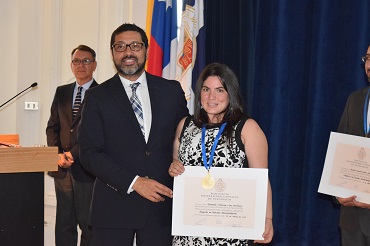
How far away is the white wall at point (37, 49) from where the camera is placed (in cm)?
546

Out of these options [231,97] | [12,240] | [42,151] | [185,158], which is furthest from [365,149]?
[12,240]

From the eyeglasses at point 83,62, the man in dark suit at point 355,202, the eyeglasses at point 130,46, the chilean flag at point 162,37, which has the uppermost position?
the chilean flag at point 162,37

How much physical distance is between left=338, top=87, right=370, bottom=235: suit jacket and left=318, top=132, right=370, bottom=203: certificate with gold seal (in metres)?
0.13

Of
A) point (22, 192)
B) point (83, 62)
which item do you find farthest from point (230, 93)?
point (83, 62)

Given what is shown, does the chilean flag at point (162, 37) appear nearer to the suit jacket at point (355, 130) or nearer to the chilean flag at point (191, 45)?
the chilean flag at point (191, 45)

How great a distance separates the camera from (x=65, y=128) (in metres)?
4.53

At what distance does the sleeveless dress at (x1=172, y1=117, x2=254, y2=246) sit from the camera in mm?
2477

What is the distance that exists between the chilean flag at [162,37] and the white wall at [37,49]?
3.26 feet

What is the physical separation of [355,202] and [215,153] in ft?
2.55

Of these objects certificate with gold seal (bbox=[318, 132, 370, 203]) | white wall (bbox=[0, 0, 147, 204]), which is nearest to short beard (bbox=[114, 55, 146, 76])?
certificate with gold seal (bbox=[318, 132, 370, 203])

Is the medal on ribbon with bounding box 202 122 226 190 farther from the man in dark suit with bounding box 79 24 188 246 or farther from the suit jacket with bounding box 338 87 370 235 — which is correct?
the suit jacket with bounding box 338 87 370 235

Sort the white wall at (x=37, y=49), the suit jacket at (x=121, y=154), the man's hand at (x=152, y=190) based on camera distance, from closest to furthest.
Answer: the man's hand at (x=152, y=190)
the suit jacket at (x=121, y=154)
the white wall at (x=37, y=49)

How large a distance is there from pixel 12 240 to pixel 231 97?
3.93 feet

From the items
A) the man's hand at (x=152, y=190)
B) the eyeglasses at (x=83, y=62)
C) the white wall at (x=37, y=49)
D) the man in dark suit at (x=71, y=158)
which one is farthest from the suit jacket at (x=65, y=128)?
the man's hand at (x=152, y=190)
